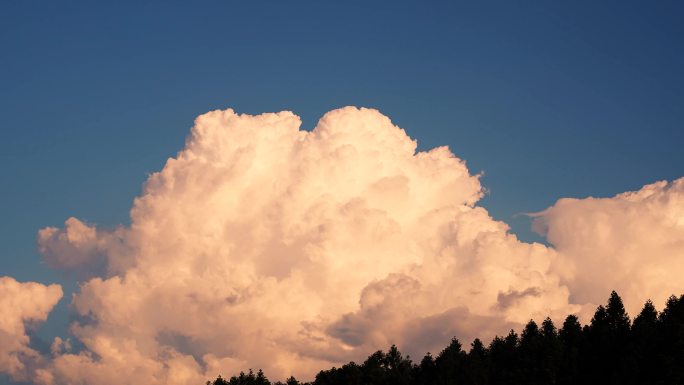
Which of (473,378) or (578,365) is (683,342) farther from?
(473,378)

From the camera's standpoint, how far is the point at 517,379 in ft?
636

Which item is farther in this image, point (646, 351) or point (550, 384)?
point (550, 384)

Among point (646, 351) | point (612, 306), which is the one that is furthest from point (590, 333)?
point (646, 351)

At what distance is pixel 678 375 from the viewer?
546 feet

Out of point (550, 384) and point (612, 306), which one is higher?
point (612, 306)

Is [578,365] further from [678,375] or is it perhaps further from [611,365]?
[678,375]

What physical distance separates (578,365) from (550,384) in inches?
296

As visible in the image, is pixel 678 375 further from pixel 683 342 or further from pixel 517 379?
pixel 517 379

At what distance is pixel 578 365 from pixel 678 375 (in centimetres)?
2913

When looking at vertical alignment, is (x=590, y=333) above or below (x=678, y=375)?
above

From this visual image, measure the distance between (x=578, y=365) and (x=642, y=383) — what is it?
21.1m

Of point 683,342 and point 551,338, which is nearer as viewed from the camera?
point 683,342

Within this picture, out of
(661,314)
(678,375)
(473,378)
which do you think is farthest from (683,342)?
(473,378)

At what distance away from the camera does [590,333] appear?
7805 inches
